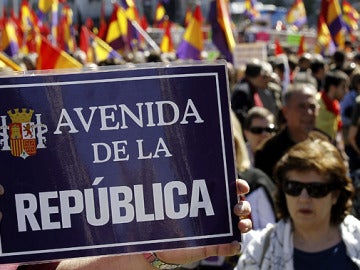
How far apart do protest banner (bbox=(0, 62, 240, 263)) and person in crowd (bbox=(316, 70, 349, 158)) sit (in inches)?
201

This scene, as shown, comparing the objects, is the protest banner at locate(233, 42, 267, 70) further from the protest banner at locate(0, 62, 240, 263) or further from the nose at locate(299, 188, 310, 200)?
the protest banner at locate(0, 62, 240, 263)

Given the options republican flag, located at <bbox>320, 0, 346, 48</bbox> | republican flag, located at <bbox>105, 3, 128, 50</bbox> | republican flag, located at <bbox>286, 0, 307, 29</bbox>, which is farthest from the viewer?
republican flag, located at <bbox>286, 0, 307, 29</bbox>

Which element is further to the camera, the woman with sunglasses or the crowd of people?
the woman with sunglasses

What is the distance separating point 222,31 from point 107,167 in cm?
880

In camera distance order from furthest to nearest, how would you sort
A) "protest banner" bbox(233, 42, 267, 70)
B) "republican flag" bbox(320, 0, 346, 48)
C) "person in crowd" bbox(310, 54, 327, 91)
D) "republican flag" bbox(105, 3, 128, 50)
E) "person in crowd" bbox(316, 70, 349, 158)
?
"republican flag" bbox(320, 0, 346, 48)
"republican flag" bbox(105, 3, 128, 50)
"protest banner" bbox(233, 42, 267, 70)
"person in crowd" bbox(310, 54, 327, 91)
"person in crowd" bbox(316, 70, 349, 158)

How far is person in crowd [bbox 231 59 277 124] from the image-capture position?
788 centimetres

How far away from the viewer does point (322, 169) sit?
3234 mm

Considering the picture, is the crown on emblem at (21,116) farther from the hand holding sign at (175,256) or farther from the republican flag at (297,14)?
the republican flag at (297,14)

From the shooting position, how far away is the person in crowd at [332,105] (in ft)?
24.9

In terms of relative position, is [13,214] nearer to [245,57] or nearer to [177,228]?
[177,228]

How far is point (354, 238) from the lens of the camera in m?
3.05

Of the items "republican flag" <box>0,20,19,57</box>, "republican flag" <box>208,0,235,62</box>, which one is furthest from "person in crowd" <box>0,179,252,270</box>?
"republican flag" <box>0,20,19,57</box>

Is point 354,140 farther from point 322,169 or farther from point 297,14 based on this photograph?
point 297,14

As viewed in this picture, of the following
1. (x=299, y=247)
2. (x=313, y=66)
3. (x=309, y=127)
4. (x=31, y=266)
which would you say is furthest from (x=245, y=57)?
(x=31, y=266)
